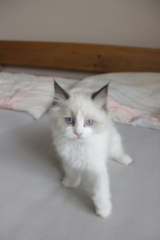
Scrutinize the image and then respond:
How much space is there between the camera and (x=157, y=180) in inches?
37.4

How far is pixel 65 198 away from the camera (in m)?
0.84

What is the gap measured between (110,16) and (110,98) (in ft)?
3.78

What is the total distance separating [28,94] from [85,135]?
1402mm

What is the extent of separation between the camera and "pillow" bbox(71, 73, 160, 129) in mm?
1607

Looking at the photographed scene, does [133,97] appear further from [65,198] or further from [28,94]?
[65,198]

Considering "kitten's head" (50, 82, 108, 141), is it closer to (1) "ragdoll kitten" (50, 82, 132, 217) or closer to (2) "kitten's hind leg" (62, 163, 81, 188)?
(1) "ragdoll kitten" (50, 82, 132, 217)

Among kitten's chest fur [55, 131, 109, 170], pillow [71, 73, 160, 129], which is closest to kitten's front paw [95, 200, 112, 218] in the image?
kitten's chest fur [55, 131, 109, 170]

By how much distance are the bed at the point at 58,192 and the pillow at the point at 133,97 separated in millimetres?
89

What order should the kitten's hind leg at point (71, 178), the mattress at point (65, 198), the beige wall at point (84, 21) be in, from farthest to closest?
the beige wall at point (84, 21) < the kitten's hind leg at point (71, 178) < the mattress at point (65, 198)

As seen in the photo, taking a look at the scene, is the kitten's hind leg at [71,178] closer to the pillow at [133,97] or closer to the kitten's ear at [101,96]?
the kitten's ear at [101,96]

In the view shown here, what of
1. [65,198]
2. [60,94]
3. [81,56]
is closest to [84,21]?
[81,56]

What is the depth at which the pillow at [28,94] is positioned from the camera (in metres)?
1.80

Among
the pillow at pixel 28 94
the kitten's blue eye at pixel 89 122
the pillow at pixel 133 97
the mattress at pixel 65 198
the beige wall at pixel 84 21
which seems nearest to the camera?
the mattress at pixel 65 198

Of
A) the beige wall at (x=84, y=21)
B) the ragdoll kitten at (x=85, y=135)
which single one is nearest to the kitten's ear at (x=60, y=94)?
the ragdoll kitten at (x=85, y=135)
